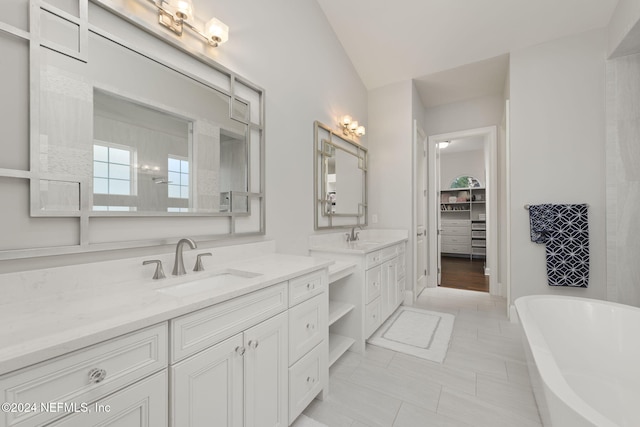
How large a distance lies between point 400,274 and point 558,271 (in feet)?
4.91

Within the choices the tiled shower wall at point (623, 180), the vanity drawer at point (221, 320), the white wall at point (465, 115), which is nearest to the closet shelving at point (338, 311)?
the vanity drawer at point (221, 320)

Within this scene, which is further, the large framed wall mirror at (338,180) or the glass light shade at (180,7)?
the large framed wall mirror at (338,180)

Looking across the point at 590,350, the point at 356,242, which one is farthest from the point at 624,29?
the point at 356,242

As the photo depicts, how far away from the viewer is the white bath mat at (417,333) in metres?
2.27

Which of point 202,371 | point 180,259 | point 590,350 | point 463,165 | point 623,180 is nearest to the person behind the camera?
point 202,371

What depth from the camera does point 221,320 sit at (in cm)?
103

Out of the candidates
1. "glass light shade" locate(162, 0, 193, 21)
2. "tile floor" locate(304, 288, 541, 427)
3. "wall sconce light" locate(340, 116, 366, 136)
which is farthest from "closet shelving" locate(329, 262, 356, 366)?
"glass light shade" locate(162, 0, 193, 21)

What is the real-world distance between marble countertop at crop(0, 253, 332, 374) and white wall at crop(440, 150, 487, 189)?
7165mm

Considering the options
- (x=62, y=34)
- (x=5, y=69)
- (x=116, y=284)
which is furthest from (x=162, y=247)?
(x=62, y=34)

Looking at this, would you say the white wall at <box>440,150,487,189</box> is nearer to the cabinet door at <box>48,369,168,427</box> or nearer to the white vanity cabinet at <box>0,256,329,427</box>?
the white vanity cabinet at <box>0,256,329,427</box>

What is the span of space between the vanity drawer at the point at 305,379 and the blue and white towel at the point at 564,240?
248 centimetres

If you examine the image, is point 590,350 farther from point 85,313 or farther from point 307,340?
point 85,313

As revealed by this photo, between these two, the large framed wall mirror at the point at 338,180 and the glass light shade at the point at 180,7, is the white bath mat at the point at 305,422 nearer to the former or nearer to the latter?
the large framed wall mirror at the point at 338,180

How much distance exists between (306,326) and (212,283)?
0.57m
